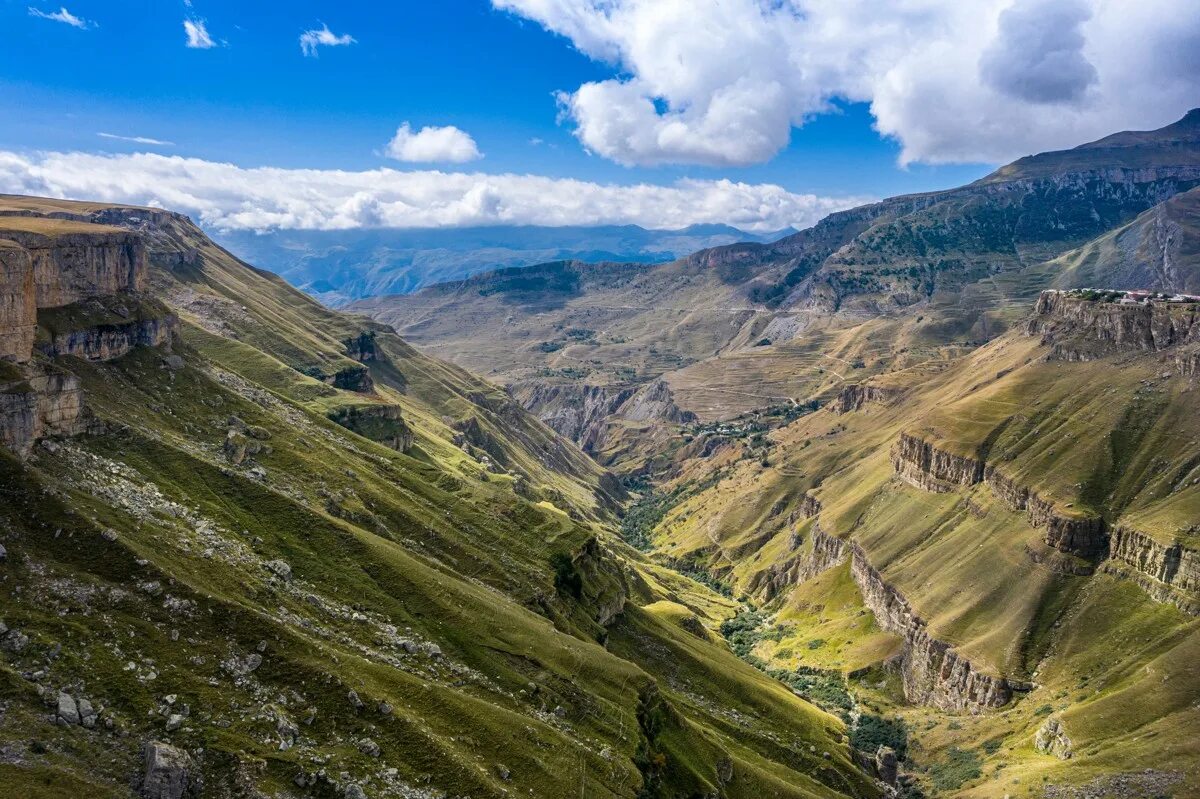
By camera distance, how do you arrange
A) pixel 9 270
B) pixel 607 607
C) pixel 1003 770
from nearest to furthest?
pixel 9 270 < pixel 1003 770 < pixel 607 607

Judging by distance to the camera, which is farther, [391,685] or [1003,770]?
[1003,770]

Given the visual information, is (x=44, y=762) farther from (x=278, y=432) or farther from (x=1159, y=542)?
(x=1159, y=542)

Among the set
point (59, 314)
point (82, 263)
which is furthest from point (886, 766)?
point (82, 263)

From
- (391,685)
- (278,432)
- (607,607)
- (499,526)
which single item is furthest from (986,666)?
(278,432)

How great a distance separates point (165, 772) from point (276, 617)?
96.9ft

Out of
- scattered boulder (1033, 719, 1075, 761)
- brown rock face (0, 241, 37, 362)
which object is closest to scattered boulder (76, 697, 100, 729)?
brown rock face (0, 241, 37, 362)

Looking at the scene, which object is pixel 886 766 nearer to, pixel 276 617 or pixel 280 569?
pixel 280 569

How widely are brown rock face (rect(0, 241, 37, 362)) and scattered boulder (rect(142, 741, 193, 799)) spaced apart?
65.7 m

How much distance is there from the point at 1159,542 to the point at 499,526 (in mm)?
157515

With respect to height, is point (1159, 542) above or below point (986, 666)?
above

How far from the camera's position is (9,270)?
11112 centimetres

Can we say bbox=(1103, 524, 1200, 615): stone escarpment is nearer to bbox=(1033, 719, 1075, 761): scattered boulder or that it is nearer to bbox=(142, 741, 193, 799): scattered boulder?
bbox=(1033, 719, 1075, 761): scattered boulder

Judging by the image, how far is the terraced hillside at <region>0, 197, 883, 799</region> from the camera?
2992 inches

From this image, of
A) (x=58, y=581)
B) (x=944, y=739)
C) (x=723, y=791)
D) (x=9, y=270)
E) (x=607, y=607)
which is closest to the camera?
(x=58, y=581)
